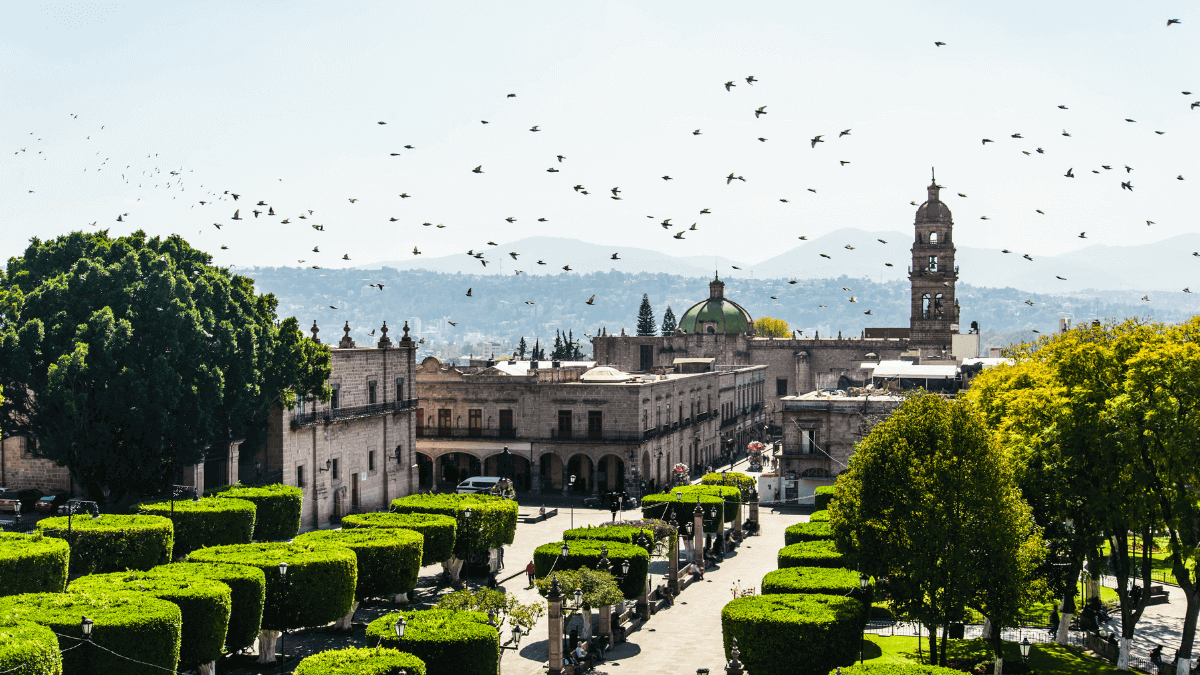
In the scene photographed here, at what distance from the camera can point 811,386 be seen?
11419 cm

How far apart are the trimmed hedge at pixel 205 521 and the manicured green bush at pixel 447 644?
1514 cm

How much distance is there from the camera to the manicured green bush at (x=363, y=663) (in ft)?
78.0

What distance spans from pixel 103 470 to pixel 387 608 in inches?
566

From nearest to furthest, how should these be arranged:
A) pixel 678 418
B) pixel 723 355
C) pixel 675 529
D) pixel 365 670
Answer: pixel 365 670 < pixel 675 529 < pixel 678 418 < pixel 723 355

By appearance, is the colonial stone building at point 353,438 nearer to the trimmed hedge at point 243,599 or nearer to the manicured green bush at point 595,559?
the manicured green bush at point 595,559

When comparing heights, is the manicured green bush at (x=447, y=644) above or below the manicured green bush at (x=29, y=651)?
below

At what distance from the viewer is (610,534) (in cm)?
4112

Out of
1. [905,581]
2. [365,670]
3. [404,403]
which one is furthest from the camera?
[404,403]

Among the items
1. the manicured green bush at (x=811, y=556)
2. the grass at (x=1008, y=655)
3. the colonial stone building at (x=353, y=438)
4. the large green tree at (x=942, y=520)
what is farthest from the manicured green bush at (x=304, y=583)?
the colonial stone building at (x=353, y=438)

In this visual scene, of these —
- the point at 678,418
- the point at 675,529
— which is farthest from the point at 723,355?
the point at 675,529

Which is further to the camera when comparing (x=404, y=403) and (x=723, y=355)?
(x=723, y=355)

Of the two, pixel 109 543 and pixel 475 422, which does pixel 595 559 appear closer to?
pixel 109 543

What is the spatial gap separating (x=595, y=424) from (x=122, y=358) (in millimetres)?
33440

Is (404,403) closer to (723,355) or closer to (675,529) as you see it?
(675,529)
